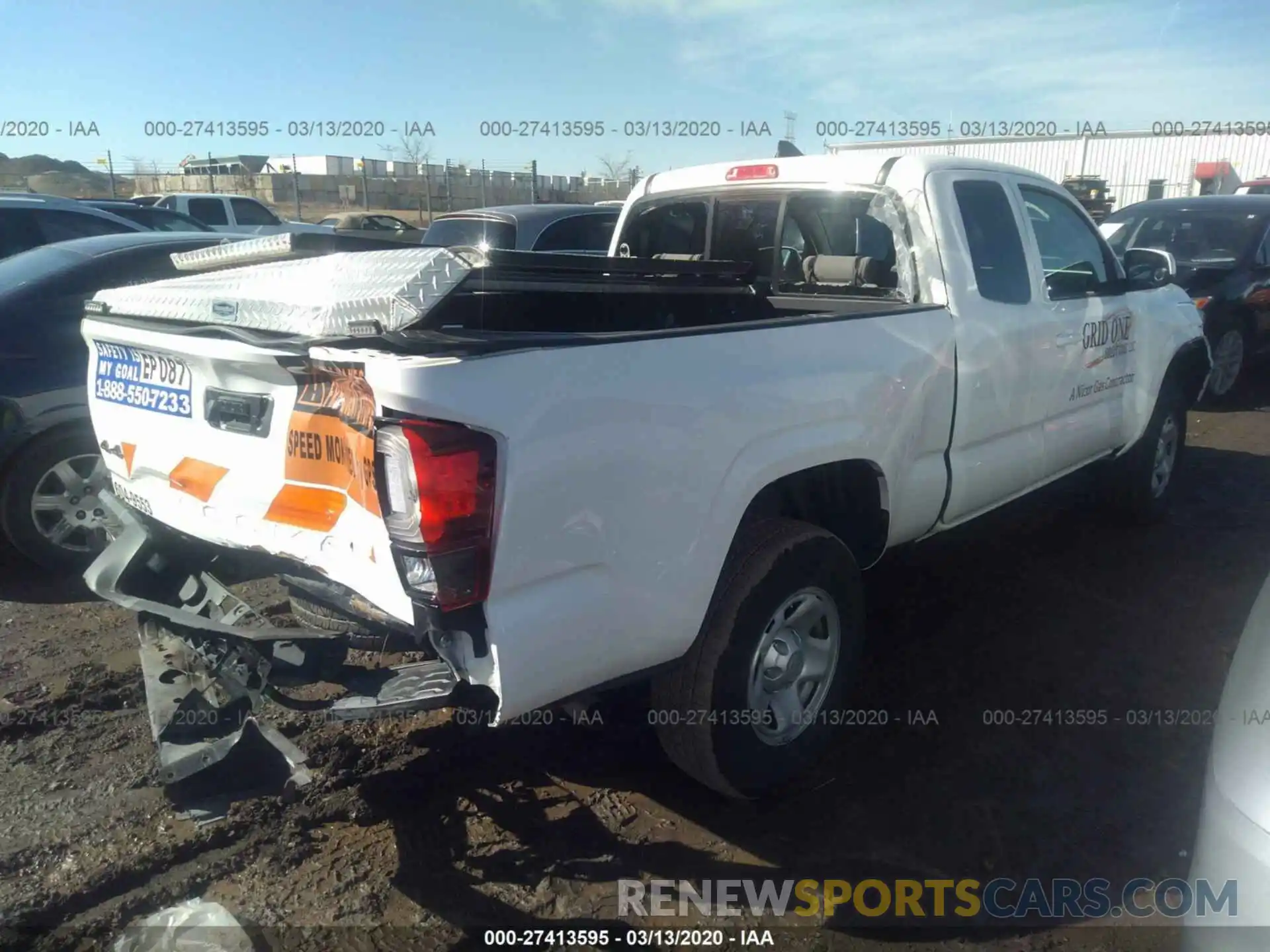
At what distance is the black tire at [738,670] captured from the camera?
2760mm

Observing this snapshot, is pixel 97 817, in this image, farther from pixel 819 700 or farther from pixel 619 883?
pixel 819 700

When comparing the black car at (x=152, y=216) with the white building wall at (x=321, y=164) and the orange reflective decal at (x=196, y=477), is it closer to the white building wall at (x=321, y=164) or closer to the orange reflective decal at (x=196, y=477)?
the orange reflective decal at (x=196, y=477)

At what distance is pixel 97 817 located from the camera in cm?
299

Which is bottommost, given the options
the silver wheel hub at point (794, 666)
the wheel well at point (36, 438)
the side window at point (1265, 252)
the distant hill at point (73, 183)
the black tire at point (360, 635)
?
the silver wheel hub at point (794, 666)

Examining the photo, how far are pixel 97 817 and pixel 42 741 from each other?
2.08 ft

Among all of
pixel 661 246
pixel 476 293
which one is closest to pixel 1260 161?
pixel 661 246

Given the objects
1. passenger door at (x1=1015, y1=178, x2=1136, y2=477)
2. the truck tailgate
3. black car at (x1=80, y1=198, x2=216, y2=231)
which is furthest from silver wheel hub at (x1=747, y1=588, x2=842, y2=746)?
black car at (x1=80, y1=198, x2=216, y2=231)

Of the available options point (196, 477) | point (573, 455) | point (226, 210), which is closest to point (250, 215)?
point (226, 210)

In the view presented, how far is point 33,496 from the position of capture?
4.62 metres

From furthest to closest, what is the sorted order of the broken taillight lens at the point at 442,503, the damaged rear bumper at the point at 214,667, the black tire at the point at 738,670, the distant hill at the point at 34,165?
the distant hill at the point at 34,165 < the black tire at the point at 738,670 < the damaged rear bumper at the point at 214,667 < the broken taillight lens at the point at 442,503

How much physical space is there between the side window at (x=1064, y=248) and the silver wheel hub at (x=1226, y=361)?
4.95m

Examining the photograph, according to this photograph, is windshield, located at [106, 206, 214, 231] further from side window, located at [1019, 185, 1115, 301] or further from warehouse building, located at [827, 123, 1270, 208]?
warehouse building, located at [827, 123, 1270, 208]

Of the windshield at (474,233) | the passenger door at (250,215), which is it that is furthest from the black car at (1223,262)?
the passenger door at (250,215)

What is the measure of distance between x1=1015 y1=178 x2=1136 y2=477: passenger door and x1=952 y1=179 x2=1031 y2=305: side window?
0.12m
